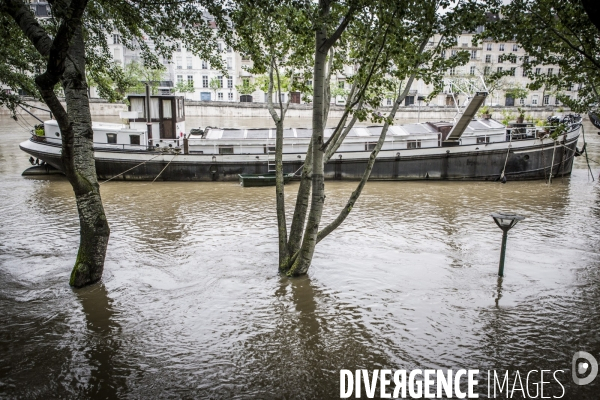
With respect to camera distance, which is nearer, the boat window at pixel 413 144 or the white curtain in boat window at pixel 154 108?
the white curtain in boat window at pixel 154 108

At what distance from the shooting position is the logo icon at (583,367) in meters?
6.18

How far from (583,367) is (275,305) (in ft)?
16.6

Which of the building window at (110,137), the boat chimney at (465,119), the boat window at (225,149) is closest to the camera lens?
the boat chimney at (465,119)

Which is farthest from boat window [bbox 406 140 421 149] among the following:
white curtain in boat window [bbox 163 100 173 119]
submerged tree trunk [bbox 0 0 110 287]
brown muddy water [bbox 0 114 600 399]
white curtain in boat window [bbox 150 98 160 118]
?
submerged tree trunk [bbox 0 0 110 287]

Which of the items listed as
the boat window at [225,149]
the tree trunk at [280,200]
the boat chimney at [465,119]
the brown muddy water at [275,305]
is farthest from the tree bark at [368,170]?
the boat window at [225,149]

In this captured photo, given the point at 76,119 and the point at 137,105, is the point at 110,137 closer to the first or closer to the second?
the point at 137,105

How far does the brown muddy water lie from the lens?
6.36 m

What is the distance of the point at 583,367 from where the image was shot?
647 centimetres

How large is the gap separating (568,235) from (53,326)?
45.2 feet

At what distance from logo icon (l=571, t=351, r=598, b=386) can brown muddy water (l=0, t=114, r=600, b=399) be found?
107 mm

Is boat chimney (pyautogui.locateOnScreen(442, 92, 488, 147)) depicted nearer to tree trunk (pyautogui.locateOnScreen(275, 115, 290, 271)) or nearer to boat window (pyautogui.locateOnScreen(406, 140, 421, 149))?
boat window (pyautogui.locateOnScreen(406, 140, 421, 149))

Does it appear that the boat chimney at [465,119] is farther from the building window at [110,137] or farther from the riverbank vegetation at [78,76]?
the building window at [110,137]

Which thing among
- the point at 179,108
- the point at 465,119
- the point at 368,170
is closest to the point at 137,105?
the point at 179,108

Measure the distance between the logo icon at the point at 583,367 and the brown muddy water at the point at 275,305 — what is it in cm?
11
